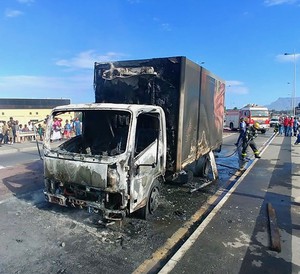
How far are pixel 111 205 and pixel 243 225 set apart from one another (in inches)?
101

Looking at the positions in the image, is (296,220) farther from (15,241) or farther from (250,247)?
(15,241)

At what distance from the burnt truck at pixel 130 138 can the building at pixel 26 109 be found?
32.9m

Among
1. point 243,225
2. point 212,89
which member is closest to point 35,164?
point 212,89

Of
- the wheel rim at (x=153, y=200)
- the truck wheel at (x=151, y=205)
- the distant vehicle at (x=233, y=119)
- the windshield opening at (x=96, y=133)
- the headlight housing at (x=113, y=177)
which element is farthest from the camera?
the distant vehicle at (x=233, y=119)

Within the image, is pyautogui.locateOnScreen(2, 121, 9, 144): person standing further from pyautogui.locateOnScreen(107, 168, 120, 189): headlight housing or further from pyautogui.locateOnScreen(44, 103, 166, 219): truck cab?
pyautogui.locateOnScreen(107, 168, 120, 189): headlight housing

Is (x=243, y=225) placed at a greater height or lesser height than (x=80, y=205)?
lesser

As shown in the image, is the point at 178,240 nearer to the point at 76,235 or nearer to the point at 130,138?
the point at 76,235

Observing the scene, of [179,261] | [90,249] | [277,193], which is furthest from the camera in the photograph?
[277,193]

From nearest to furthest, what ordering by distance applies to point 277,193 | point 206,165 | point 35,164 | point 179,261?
point 179,261 < point 277,193 < point 206,165 < point 35,164

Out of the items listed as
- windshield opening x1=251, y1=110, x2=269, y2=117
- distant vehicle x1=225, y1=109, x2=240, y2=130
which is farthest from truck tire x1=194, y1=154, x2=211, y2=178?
distant vehicle x1=225, y1=109, x2=240, y2=130

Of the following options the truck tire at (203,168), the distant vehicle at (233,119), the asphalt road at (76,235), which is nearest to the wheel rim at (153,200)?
the asphalt road at (76,235)

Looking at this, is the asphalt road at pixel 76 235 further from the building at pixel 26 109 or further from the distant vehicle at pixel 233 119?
the building at pixel 26 109

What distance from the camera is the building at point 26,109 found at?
39.1 m

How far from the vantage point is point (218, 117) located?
10500 mm
